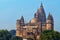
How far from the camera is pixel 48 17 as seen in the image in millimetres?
93750

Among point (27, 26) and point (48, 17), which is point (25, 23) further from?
point (48, 17)

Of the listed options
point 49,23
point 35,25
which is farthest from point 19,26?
point 49,23

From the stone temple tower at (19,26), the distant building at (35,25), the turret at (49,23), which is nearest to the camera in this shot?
the turret at (49,23)

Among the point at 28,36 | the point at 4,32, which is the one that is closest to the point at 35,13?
the point at 28,36

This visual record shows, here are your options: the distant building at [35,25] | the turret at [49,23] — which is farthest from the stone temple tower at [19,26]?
the turret at [49,23]

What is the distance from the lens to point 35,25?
98250 mm

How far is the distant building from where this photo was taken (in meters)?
93.4

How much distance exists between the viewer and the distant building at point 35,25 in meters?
93.4

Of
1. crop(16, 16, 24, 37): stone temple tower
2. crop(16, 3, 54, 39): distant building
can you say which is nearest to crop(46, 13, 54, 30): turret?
crop(16, 3, 54, 39): distant building

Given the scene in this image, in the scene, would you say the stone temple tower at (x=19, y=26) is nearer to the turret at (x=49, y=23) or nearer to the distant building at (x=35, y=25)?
the distant building at (x=35, y=25)

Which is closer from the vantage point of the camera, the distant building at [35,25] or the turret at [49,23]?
the turret at [49,23]

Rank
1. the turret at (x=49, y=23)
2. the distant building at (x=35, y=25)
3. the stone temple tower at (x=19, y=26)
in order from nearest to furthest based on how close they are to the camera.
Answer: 1. the turret at (x=49, y=23)
2. the distant building at (x=35, y=25)
3. the stone temple tower at (x=19, y=26)

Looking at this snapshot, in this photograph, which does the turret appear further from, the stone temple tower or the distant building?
the stone temple tower

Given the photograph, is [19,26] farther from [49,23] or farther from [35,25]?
[49,23]
